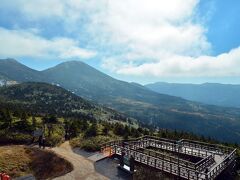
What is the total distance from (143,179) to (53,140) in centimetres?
2166

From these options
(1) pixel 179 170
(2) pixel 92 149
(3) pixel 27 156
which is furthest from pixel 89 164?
(1) pixel 179 170

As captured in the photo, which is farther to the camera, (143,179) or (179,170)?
(179,170)

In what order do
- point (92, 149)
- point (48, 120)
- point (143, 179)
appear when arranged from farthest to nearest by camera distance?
point (48, 120) → point (92, 149) → point (143, 179)

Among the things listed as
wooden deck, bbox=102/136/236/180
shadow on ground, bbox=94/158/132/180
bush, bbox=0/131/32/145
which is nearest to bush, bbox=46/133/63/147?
bush, bbox=0/131/32/145

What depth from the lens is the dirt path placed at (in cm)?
3143

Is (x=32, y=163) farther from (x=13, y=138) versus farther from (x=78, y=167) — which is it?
(x=13, y=138)

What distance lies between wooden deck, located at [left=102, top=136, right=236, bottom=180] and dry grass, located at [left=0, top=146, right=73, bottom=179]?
8.12m

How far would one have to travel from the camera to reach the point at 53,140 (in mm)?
44812

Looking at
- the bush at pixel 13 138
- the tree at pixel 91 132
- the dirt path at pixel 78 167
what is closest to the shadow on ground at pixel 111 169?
the dirt path at pixel 78 167

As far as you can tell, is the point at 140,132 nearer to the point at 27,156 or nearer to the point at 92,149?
the point at 92,149

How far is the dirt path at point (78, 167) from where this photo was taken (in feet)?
103

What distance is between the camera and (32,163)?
1451 inches

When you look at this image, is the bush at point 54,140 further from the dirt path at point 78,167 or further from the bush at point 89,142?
the bush at point 89,142

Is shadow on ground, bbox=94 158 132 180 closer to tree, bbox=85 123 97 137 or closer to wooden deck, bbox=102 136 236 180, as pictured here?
wooden deck, bbox=102 136 236 180
